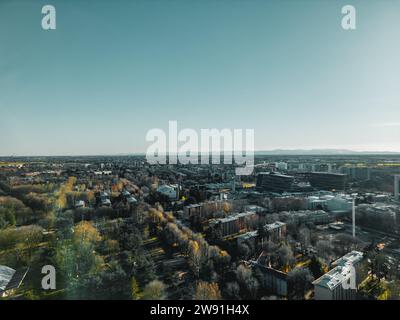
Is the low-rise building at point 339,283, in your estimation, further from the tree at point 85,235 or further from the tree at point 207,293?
the tree at point 85,235

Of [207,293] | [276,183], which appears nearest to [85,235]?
[207,293]

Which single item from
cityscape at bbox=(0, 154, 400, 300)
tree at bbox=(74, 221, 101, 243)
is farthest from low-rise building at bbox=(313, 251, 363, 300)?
tree at bbox=(74, 221, 101, 243)

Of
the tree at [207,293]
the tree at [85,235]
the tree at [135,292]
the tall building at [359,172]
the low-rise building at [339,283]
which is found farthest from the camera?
the tall building at [359,172]

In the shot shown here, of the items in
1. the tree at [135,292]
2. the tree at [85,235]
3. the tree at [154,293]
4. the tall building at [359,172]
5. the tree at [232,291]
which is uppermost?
the tall building at [359,172]

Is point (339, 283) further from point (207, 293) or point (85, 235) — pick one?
point (85, 235)

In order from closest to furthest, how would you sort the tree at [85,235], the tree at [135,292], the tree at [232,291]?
the tree at [135,292], the tree at [232,291], the tree at [85,235]

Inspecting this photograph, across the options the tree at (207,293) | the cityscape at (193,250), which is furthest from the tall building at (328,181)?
the tree at (207,293)
